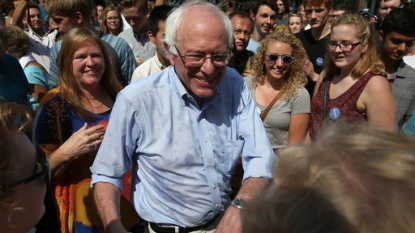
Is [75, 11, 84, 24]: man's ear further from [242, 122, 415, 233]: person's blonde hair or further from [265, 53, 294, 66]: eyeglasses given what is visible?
[242, 122, 415, 233]: person's blonde hair

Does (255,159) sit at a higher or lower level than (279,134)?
higher

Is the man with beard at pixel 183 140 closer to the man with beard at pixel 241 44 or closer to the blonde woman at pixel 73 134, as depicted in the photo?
the blonde woman at pixel 73 134

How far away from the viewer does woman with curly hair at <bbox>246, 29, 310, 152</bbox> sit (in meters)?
3.26

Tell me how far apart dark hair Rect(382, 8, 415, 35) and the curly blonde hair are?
28.8 inches

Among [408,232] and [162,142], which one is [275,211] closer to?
[408,232]

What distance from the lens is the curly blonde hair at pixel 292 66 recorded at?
11.1ft

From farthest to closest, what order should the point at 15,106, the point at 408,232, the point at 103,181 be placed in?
1. the point at 103,181
2. the point at 15,106
3. the point at 408,232

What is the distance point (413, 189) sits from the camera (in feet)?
2.40

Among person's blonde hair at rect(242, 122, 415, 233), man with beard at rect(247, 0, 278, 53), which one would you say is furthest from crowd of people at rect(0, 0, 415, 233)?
man with beard at rect(247, 0, 278, 53)

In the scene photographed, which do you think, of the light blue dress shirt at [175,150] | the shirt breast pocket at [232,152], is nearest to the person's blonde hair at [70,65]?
the light blue dress shirt at [175,150]

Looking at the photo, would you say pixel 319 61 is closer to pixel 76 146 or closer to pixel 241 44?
pixel 241 44

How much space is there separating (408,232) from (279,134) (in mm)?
2627

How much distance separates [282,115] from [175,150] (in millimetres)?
1550

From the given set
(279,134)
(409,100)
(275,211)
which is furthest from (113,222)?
(409,100)
